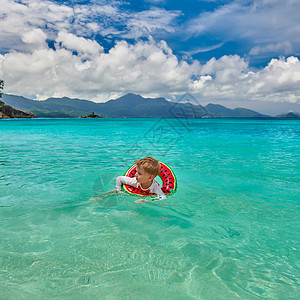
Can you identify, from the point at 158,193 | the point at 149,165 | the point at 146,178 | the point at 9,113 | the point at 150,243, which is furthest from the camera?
the point at 9,113

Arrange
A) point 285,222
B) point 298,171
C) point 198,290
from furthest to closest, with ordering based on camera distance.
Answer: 1. point 298,171
2. point 285,222
3. point 198,290

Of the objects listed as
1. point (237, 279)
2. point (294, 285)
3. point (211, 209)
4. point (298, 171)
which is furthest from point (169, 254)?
point (298, 171)

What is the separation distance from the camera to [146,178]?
4797 mm

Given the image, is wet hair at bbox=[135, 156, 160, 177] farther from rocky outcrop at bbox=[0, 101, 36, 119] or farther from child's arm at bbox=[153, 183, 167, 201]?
rocky outcrop at bbox=[0, 101, 36, 119]

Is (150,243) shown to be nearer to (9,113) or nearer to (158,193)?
(158,193)

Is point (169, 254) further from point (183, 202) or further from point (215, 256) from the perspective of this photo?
point (183, 202)

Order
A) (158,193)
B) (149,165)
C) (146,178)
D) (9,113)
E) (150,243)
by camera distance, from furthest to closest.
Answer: (9,113) < (158,193) < (146,178) < (149,165) < (150,243)

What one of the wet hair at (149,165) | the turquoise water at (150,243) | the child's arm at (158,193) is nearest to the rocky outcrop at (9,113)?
the turquoise water at (150,243)

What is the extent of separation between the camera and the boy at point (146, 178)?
4676mm

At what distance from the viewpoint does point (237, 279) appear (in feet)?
9.32

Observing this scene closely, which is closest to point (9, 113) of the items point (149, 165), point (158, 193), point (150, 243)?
point (158, 193)

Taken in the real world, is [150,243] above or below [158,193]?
below

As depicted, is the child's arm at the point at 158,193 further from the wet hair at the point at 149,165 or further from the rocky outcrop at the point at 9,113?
the rocky outcrop at the point at 9,113

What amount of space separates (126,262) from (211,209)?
2.57m
